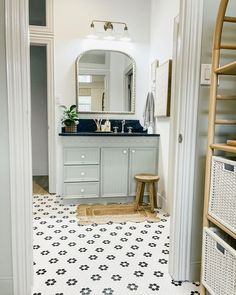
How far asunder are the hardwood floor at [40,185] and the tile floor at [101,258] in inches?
35.7

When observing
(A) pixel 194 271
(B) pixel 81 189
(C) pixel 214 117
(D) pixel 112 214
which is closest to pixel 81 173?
(B) pixel 81 189

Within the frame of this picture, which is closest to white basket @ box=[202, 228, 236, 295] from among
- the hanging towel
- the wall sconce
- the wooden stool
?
the wooden stool

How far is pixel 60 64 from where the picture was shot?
321 centimetres

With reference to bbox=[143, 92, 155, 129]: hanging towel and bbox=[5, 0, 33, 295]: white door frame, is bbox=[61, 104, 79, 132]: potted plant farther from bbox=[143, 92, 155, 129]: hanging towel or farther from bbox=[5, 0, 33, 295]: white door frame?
bbox=[5, 0, 33, 295]: white door frame

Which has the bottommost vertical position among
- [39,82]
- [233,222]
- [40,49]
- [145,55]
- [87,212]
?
[87,212]

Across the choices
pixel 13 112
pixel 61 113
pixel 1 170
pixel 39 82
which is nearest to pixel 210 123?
pixel 13 112

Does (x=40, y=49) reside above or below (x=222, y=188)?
above

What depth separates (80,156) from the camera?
2910 millimetres

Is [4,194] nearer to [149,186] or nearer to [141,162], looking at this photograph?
[149,186]

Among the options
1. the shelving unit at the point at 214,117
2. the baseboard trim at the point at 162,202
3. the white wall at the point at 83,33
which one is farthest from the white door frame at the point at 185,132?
the white wall at the point at 83,33

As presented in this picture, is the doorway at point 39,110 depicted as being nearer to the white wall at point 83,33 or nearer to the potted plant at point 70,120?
the white wall at point 83,33

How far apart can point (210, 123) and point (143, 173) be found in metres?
1.81

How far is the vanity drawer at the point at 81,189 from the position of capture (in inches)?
115

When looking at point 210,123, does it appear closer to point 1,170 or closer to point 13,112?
point 13,112
